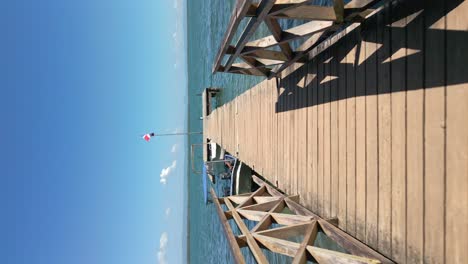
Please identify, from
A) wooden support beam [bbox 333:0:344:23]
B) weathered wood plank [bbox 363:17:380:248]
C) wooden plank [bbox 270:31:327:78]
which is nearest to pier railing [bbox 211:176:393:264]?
weathered wood plank [bbox 363:17:380:248]

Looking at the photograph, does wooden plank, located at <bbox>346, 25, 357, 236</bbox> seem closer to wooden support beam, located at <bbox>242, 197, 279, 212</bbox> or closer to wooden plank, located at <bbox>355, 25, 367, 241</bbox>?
wooden plank, located at <bbox>355, 25, 367, 241</bbox>

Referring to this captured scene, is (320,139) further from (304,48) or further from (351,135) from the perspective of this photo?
(304,48)

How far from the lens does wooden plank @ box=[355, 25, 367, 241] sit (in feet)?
11.8

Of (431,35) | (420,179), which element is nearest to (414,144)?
(420,179)

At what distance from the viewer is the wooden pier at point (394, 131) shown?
7.82 ft

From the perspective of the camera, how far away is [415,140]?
9.06 feet

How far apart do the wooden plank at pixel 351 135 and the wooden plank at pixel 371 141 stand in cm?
28

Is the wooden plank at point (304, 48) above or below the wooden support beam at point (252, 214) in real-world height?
above

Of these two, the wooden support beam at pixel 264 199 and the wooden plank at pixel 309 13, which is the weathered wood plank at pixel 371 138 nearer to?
the wooden plank at pixel 309 13

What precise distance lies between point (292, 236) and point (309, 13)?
10.0 ft

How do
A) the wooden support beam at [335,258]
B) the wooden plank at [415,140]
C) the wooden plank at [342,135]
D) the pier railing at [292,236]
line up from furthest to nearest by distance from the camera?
the wooden plank at [342,135] → the pier railing at [292,236] → the wooden support beam at [335,258] → the wooden plank at [415,140]

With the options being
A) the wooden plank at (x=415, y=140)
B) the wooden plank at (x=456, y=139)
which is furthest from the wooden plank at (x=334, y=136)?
the wooden plank at (x=456, y=139)

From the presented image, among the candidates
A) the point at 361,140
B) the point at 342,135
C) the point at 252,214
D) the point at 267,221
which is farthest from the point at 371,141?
the point at 252,214

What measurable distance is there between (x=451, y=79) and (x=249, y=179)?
34.4 ft
